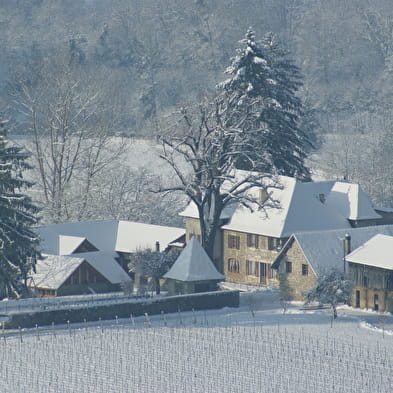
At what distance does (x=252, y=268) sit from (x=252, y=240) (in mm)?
1938

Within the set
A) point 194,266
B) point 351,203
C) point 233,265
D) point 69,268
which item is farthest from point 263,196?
point 69,268

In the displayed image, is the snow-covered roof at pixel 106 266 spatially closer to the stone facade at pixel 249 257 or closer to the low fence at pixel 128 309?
the stone facade at pixel 249 257

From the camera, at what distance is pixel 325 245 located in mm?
87062

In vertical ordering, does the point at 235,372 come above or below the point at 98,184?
below

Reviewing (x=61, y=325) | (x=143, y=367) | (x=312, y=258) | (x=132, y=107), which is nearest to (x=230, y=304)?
(x=312, y=258)

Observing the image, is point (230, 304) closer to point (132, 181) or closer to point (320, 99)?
point (132, 181)

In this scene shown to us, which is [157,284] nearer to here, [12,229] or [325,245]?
[325,245]

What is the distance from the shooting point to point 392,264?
271ft

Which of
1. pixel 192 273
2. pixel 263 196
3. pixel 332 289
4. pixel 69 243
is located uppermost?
pixel 263 196

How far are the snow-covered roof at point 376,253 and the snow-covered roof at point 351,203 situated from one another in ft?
34.4

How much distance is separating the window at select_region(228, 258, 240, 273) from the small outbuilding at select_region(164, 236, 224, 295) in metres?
8.20

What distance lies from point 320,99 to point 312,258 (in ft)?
307

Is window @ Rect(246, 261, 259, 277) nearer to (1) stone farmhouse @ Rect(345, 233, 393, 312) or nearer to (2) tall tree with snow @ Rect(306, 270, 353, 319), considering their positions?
(1) stone farmhouse @ Rect(345, 233, 393, 312)

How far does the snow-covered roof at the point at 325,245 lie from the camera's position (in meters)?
85.9
